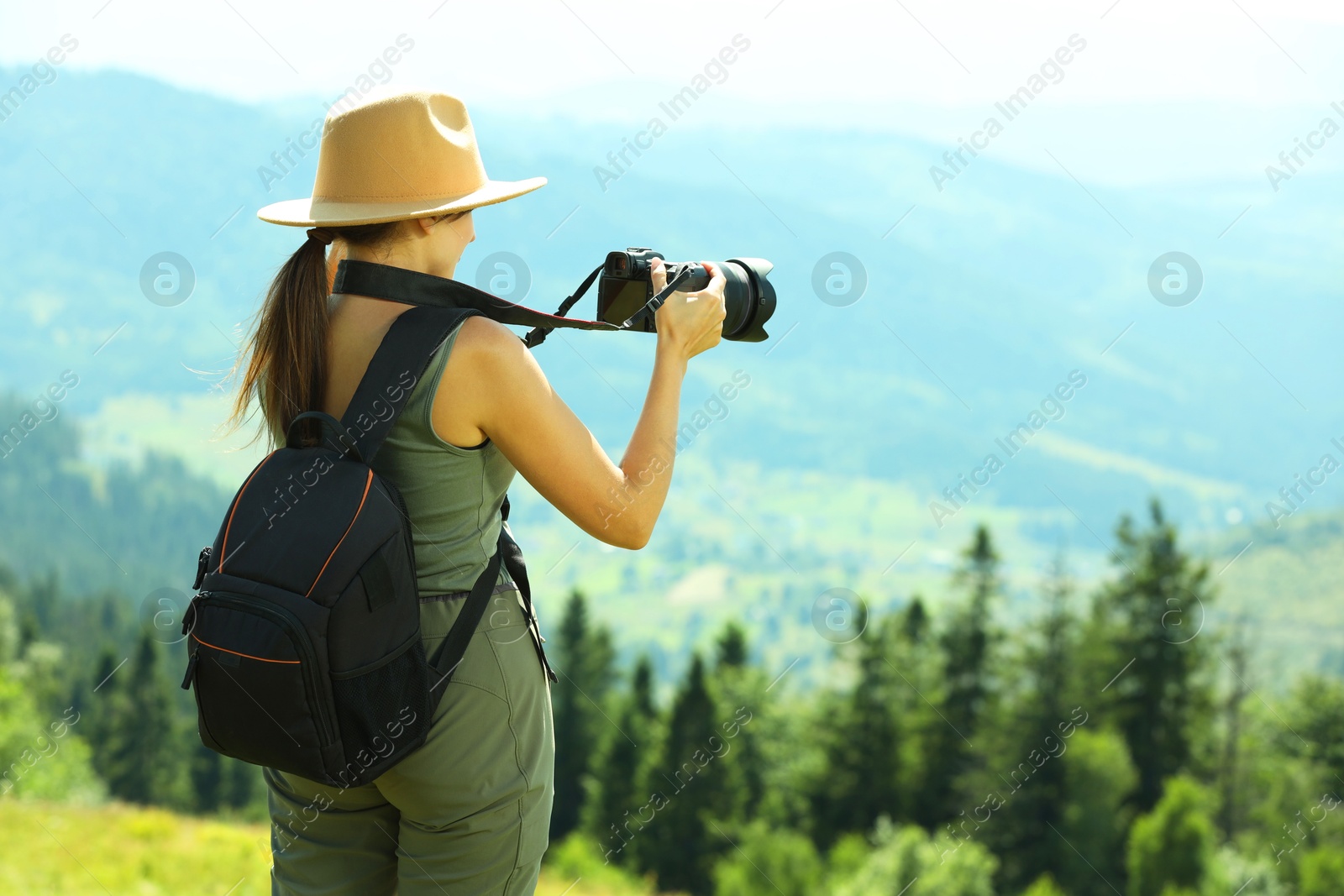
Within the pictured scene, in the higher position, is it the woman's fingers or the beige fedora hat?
the woman's fingers

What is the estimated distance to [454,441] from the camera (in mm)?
1696

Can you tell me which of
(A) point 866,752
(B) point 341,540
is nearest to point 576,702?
(A) point 866,752

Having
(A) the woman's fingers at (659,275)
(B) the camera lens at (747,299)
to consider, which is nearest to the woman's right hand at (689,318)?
(A) the woman's fingers at (659,275)

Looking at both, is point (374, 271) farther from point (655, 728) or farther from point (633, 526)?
point (655, 728)

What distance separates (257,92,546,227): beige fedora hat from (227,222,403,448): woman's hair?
0.15 ft

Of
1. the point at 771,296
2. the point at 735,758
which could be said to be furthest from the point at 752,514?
the point at 771,296

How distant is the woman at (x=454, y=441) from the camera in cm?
168

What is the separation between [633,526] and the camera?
1725 millimetres

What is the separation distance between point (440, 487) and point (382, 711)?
0.34 meters

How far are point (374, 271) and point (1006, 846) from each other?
132ft

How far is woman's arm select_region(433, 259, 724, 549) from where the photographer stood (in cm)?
166

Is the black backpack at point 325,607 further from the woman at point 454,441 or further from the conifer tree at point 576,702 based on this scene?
the conifer tree at point 576,702

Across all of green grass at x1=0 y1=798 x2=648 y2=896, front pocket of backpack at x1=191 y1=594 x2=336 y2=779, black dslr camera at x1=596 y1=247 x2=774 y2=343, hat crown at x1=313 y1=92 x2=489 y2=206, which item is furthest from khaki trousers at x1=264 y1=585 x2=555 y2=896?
green grass at x1=0 y1=798 x2=648 y2=896

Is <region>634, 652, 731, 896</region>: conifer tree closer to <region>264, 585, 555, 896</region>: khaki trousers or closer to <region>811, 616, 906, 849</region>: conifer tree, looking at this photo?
<region>811, 616, 906, 849</region>: conifer tree
